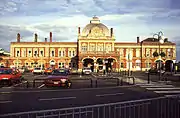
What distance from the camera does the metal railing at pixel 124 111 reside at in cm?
614

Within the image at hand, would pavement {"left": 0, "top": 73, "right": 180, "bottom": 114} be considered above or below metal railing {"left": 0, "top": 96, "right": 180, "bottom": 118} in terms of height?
below

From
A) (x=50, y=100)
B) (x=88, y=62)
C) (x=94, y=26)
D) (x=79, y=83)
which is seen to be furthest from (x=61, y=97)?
(x=94, y=26)

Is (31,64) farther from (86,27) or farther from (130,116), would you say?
(130,116)

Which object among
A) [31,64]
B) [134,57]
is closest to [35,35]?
[31,64]

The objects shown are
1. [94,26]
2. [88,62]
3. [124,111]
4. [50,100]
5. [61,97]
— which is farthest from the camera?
[94,26]

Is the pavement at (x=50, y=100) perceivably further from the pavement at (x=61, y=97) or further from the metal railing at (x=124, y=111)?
the metal railing at (x=124, y=111)

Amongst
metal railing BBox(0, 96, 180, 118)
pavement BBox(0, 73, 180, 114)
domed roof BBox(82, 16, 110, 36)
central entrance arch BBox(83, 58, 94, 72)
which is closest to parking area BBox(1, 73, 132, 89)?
pavement BBox(0, 73, 180, 114)

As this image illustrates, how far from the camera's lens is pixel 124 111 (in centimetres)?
758

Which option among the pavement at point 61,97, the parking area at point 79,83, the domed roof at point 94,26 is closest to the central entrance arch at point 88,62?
the domed roof at point 94,26

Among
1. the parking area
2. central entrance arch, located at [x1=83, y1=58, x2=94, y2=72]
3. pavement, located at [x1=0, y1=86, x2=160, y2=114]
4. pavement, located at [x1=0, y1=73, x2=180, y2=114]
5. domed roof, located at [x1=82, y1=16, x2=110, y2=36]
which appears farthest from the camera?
domed roof, located at [x1=82, y1=16, x2=110, y2=36]

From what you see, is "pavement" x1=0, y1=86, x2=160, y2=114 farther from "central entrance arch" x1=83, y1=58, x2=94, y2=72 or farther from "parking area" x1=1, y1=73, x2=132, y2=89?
"central entrance arch" x1=83, y1=58, x2=94, y2=72

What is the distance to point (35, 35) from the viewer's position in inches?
3907

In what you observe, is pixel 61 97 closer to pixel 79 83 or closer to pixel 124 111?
pixel 124 111

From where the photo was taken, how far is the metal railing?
6.14m
